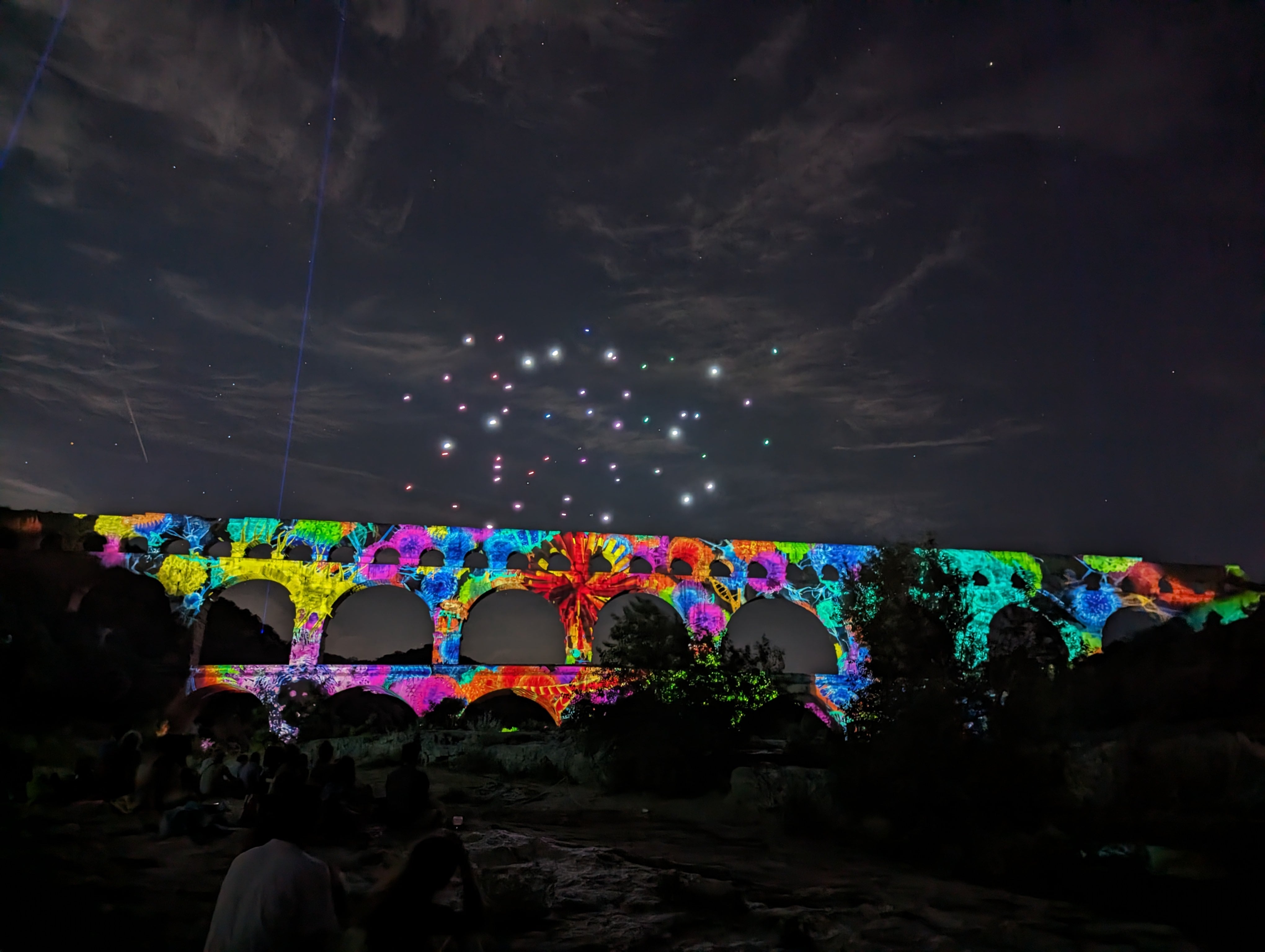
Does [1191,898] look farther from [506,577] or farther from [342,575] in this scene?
[342,575]

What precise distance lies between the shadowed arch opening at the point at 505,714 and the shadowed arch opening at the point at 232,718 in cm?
662

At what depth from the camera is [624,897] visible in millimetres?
7734

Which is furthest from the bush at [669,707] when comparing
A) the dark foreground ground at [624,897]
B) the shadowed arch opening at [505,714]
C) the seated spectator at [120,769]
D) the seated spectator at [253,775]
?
the seated spectator at [120,769]

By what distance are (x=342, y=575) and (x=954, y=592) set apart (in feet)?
65.9

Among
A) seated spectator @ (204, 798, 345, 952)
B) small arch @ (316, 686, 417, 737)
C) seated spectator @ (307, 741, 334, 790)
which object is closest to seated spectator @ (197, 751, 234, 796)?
seated spectator @ (307, 741, 334, 790)

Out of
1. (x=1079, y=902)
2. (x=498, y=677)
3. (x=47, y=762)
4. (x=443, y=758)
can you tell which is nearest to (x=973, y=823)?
(x=1079, y=902)

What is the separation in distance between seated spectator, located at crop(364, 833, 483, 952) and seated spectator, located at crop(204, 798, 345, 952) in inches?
20.2

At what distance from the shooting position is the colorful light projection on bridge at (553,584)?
24375 millimetres

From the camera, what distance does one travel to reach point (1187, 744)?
10898 mm

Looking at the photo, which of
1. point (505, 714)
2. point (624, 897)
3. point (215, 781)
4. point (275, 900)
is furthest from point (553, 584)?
point (275, 900)

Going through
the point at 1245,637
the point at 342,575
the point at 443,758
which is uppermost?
the point at 342,575

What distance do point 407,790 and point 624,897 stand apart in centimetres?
317

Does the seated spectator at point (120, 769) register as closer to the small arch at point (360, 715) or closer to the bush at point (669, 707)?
the bush at point (669, 707)

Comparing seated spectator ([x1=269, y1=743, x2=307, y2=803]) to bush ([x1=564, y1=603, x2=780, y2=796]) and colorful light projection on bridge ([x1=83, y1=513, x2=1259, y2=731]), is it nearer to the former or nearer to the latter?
bush ([x1=564, y1=603, x2=780, y2=796])
